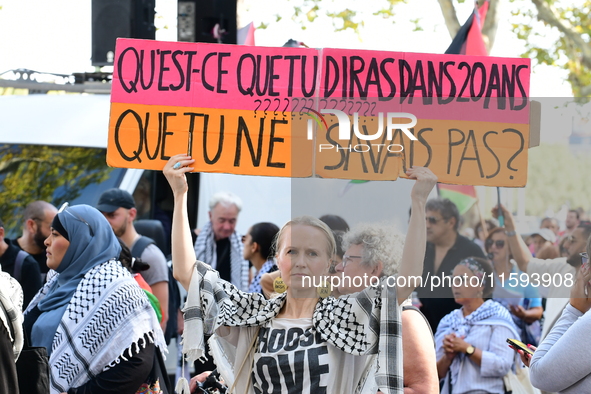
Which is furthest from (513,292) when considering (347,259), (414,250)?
(414,250)

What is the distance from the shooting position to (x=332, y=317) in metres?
3.12

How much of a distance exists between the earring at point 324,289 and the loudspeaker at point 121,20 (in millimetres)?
5131

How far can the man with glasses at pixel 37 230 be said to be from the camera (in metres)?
6.77

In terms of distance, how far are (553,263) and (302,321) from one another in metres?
1.84

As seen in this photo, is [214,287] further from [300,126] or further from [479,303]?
[479,303]

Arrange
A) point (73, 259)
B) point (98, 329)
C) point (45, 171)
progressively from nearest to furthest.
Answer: point (98, 329), point (73, 259), point (45, 171)

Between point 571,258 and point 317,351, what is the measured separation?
182cm

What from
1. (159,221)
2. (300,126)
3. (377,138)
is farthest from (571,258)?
(159,221)

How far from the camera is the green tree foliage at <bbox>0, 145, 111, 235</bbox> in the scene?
761 cm

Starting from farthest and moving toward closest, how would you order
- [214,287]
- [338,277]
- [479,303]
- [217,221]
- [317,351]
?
[217,221] < [479,303] < [338,277] < [214,287] < [317,351]

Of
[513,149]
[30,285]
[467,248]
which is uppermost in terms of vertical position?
[513,149]

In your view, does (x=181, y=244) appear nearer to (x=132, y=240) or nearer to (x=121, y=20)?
(x=132, y=240)

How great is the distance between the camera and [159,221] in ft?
25.4

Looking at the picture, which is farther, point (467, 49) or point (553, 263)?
point (467, 49)
